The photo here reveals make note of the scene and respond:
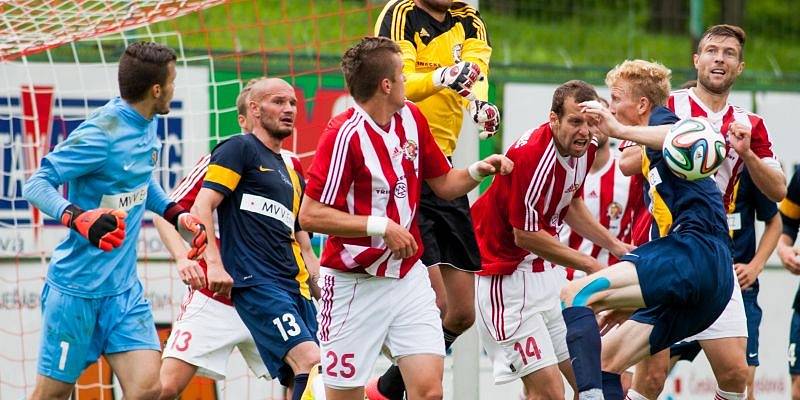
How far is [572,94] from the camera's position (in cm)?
698

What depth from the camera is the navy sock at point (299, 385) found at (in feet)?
22.0

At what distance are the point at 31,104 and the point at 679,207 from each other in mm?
4911

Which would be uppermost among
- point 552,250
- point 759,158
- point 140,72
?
point 140,72

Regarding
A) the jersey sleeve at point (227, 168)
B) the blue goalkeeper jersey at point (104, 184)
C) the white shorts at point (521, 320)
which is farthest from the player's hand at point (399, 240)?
the white shorts at point (521, 320)

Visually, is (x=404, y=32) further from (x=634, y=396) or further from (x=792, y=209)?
(x=792, y=209)

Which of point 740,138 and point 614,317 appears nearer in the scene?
point 614,317

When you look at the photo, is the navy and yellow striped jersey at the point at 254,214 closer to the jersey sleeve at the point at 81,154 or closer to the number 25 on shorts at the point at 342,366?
the jersey sleeve at the point at 81,154

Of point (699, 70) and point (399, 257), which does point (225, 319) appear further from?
point (699, 70)

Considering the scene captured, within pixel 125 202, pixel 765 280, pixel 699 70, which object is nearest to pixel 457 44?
pixel 699 70

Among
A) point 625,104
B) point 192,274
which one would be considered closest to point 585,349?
point 625,104

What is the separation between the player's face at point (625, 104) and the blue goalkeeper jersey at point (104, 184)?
2.52 metres

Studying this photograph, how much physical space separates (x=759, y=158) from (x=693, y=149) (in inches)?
49.9

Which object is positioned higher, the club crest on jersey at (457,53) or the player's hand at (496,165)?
the club crest on jersey at (457,53)

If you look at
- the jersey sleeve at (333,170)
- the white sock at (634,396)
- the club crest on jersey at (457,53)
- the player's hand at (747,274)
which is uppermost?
the club crest on jersey at (457,53)
